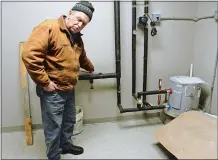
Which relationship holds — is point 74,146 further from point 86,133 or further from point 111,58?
point 111,58

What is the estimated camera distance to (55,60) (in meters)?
1.49

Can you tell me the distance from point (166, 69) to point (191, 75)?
0.28 m

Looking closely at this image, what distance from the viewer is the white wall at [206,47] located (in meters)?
1.98

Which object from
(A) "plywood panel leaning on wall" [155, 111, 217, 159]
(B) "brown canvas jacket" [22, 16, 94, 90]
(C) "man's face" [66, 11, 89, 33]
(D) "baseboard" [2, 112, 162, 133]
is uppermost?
(C) "man's face" [66, 11, 89, 33]

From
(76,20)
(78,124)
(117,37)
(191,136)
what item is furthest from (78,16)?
(191,136)

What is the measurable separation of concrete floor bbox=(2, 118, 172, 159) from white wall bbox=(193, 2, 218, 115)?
72 cm

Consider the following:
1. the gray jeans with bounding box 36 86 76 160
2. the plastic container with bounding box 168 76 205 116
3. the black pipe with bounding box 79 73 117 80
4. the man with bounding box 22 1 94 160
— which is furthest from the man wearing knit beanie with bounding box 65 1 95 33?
the plastic container with bounding box 168 76 205 116

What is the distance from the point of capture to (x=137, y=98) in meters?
2.29

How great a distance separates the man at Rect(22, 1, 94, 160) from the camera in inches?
54.4

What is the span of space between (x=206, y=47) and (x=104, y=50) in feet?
3.50

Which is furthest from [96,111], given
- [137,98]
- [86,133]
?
[137,98]

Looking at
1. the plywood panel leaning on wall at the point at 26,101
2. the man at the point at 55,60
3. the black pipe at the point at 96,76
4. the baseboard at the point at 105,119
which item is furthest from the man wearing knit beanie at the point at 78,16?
the baseboard at the point at 105,119

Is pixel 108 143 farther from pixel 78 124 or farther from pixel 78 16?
pixel 78 16

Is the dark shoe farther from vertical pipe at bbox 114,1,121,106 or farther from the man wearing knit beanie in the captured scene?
the man wearing knit beanie
